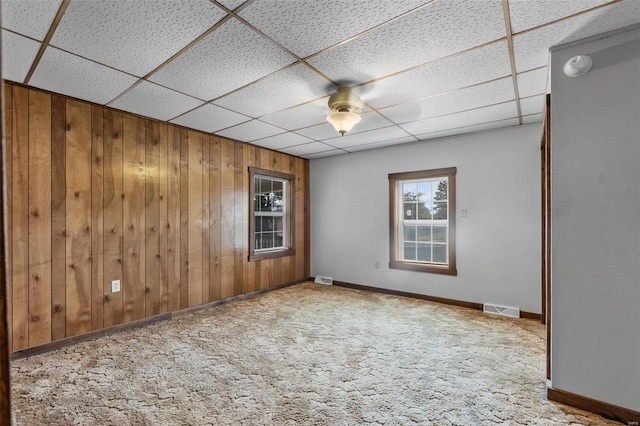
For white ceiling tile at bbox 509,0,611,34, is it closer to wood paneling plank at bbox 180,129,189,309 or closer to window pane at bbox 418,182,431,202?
window pane at bbox 418,182,431,202

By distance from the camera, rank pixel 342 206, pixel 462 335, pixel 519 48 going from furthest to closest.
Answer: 1. pixel 342 206
2. pixel 462 335
3. pixel 519 48

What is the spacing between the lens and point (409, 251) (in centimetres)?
487

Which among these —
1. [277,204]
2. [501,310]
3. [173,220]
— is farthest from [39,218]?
[501,310]

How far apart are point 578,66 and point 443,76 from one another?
87cm

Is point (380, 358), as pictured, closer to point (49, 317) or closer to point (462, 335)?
point (462, 335)

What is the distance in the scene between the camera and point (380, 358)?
9.04ft

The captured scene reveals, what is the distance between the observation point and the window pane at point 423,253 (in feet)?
15.4

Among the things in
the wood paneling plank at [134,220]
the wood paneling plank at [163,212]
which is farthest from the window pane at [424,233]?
the wood paneling plank at [134,220]

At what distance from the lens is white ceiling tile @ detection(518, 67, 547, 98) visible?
2561 mm

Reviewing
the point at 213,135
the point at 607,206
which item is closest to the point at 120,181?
the point at 213,135

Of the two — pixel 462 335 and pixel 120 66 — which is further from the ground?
pixel 120 66

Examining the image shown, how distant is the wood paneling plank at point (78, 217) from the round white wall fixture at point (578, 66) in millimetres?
4088

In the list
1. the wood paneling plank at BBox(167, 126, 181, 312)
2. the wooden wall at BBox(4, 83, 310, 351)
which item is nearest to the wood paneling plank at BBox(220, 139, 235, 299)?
the wooden wall at BBox(4, 83, 310, 351)

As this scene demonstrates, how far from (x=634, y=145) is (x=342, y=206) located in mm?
3878
